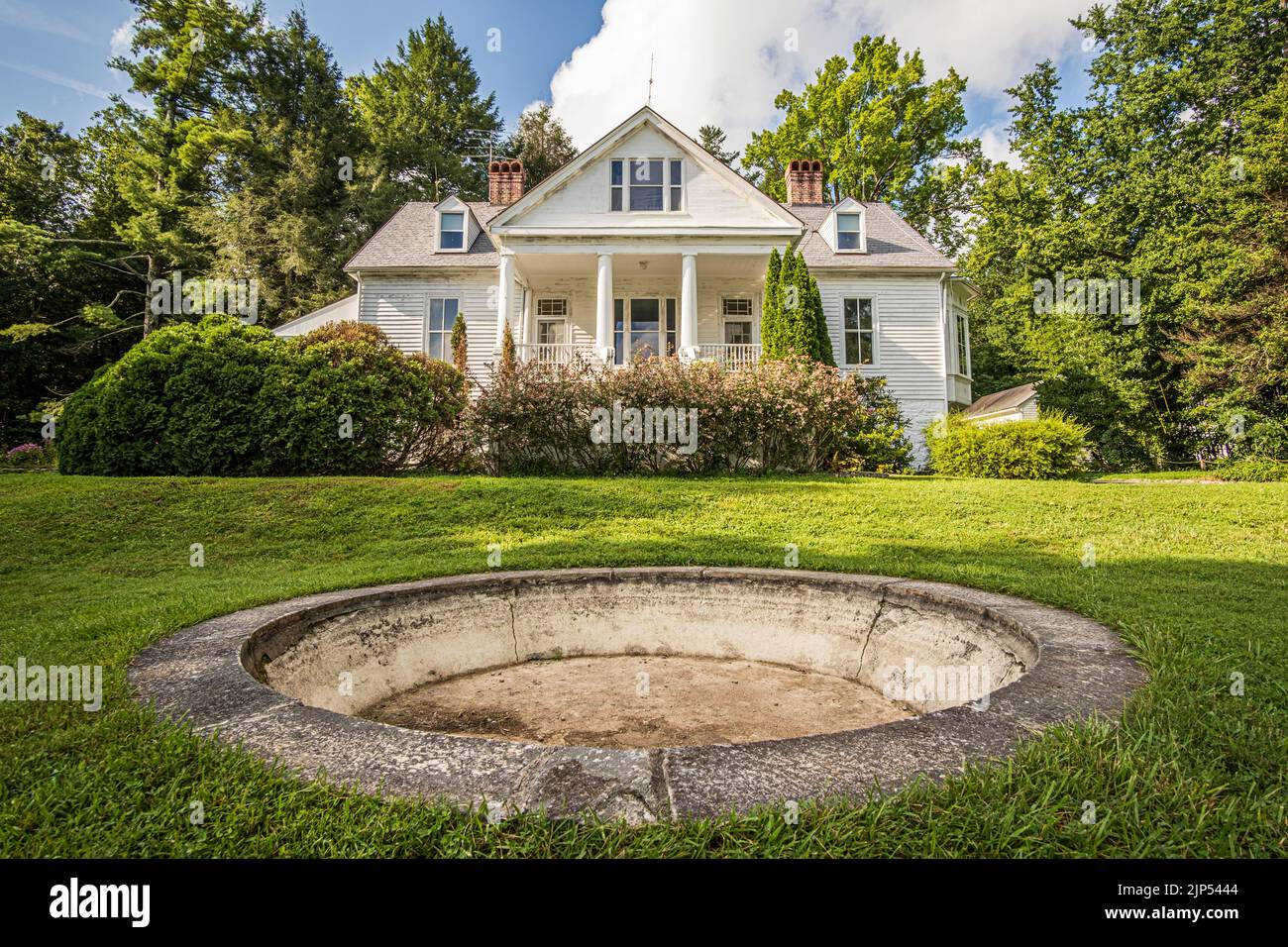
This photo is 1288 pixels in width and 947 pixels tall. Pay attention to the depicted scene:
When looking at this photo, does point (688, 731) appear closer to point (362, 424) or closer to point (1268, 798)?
point (1268, 798)

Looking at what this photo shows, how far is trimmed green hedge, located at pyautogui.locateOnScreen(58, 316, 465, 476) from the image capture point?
9.70m

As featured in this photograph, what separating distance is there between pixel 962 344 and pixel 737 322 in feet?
23.8

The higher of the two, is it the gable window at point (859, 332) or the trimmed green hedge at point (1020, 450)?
the gable window at point (859, 332)

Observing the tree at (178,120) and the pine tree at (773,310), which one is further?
the tree at (178,120)

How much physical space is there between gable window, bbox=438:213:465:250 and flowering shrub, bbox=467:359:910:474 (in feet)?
27.9

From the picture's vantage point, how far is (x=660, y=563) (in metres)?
5.68

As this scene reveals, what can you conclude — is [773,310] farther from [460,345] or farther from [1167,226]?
[1167,226]

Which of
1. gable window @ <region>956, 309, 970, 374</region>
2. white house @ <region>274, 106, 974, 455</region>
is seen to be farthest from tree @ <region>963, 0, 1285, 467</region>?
white house @ <region>274, 106, 974, 455</region>

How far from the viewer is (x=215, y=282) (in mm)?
23500

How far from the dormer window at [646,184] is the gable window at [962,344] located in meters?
9.41

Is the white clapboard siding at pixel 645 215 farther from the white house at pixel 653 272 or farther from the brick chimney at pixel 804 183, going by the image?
the brick chimney at pixel 804 183

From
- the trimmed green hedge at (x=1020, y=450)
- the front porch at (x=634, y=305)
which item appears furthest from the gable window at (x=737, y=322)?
the trimmed green hedge at (x=1020, y=450)

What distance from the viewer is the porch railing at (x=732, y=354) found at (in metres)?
15.0

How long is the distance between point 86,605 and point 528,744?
4700 millimetres
